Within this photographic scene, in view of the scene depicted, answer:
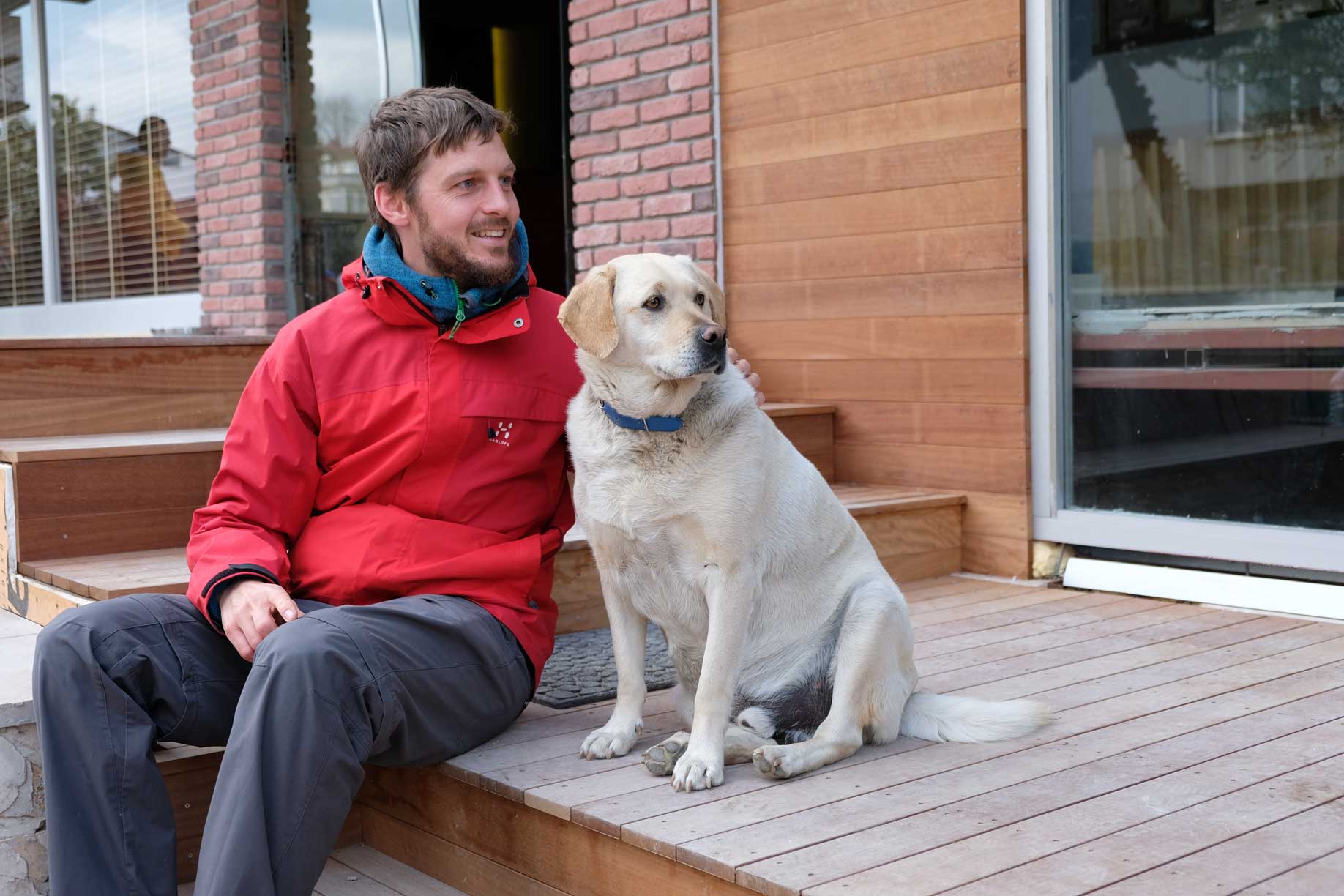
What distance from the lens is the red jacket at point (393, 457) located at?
2.29 metres

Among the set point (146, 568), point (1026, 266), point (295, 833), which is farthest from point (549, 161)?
point (295, 833)

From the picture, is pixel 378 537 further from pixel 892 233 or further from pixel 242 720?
pixel 892 233

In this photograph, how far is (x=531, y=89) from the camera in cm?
774

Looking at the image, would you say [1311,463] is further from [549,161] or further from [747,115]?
[549,161]

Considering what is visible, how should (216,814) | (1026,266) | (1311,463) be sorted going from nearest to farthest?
(216,814) < (1311,463) < (1026,266)

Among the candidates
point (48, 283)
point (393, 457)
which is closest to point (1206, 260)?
point (393, 457)

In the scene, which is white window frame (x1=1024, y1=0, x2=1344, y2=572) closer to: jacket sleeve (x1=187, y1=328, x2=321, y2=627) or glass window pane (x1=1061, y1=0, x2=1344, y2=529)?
glass window pane (x1=1061, y1=0, x2=1344, y2=529)

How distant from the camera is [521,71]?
771cm

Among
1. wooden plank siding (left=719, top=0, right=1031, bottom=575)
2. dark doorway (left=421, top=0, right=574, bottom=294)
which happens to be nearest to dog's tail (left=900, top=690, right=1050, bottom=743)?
wooden plank siding (left=719, top=0, right=1031, bottom=575)

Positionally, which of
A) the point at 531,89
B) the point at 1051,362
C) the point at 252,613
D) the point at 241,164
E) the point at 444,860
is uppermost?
the point at 531,89

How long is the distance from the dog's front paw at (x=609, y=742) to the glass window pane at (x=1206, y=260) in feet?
6.15

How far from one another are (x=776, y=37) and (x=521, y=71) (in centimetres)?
386

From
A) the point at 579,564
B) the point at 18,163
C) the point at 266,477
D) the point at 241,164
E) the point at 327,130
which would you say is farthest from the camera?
the point at 18,163

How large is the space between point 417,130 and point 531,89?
5.63 m
